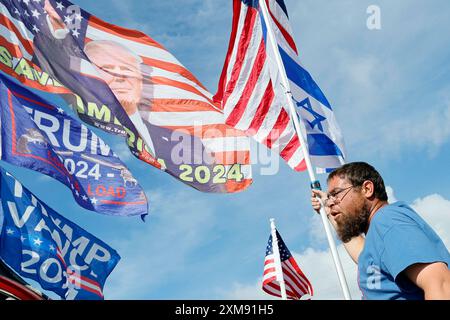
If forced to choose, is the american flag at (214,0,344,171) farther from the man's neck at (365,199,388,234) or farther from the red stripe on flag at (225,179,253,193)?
the man's neck at (365,199,388,234)

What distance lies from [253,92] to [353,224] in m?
5.11

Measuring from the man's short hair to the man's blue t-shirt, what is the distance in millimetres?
498

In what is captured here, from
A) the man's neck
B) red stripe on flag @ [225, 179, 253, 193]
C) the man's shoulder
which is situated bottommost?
the man's shoulder

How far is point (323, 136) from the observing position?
24.4 feet

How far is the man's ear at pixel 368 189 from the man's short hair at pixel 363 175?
0.02m

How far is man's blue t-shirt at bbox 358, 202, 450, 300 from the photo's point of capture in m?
2.54

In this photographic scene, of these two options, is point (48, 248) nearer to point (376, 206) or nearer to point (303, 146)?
point (303, 146)

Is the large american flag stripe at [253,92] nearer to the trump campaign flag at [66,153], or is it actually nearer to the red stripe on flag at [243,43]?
the red stripe on flag at [243,43]

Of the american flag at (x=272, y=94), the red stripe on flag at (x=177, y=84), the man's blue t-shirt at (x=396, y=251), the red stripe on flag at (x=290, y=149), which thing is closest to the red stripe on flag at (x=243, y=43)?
the american flag at (x=272, y=94)

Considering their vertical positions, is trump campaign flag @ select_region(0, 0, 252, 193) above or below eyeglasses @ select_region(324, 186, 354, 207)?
above

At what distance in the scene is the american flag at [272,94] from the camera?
7426 millimetres

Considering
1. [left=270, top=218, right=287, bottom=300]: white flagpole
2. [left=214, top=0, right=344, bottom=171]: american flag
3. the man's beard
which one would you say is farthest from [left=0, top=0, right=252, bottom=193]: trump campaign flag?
the man's beard

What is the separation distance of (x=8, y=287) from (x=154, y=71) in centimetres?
817

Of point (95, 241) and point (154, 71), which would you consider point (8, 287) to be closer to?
point (95, 241)
